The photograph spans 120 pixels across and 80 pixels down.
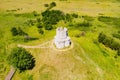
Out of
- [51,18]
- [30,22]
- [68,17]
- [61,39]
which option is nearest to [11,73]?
[61,39]

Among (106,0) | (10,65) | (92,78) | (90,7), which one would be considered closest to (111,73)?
(92,78)

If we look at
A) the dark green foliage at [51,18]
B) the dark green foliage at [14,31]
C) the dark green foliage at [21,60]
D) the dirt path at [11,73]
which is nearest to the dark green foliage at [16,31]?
the dark green foliage at [14,31]

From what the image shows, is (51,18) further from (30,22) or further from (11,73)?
(11,73)

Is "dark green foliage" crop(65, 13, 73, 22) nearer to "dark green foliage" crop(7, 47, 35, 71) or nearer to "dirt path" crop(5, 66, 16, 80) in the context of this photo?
"dark green foliage" crop(7, 47, 35, 71)

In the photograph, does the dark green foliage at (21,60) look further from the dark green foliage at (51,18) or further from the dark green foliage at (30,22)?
the dark green foliage at (30,22)

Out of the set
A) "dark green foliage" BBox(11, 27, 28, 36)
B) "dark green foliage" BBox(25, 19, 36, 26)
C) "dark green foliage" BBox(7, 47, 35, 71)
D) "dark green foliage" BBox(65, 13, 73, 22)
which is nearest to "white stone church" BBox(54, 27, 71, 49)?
"dark green foliage" BBox(7, 47, 35, 71)

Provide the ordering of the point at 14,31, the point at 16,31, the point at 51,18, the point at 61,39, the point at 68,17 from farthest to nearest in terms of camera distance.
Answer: the point at 68,17 < the point at 51,18 < the point at 16,31 < the point at 14,31 < the point at 61,39
